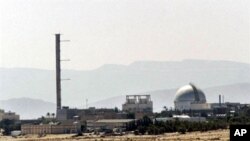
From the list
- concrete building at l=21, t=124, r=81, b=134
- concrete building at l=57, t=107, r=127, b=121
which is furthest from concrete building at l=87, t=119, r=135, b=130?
concrete building at l=57, t=107, r=127, b=121

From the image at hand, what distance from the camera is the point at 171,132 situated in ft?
395

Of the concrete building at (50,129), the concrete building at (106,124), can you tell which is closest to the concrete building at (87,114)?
the concrete building at (106,124)

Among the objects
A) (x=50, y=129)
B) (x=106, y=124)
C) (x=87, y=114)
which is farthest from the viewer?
(x=87, y=114)

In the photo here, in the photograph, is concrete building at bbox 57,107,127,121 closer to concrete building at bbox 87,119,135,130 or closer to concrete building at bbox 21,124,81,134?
concrete building at bbox 87,119,135,130

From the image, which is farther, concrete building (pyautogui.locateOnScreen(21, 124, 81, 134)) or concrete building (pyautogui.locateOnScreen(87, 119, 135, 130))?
concrete building (pyautogui.locateOnScreen(87, 119, 135, 130))

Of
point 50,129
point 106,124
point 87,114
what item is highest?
point 87,114

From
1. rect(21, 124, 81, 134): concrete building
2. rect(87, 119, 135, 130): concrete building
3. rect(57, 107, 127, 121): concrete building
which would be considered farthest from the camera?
rect(57, 107, 127, 121): concrete building

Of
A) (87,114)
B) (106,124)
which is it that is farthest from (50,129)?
(87,114)

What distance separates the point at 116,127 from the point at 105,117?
2525 cm

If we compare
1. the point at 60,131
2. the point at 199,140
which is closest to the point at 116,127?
the point at 60,131

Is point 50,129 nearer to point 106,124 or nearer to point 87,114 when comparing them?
point 106,124

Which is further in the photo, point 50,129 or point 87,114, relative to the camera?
point 87,114

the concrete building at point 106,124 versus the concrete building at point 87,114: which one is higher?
the concrete building at point 87,114

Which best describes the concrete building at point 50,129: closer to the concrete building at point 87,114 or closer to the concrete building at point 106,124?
the concrete building at point 106,124
